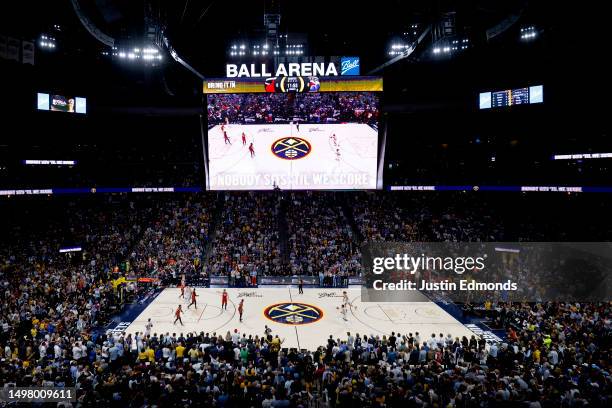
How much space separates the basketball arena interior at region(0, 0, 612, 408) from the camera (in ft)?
52.7

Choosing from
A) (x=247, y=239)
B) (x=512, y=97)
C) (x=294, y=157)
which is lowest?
(x=247, y=239)

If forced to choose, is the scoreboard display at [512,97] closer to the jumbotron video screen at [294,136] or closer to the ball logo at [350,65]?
the jumbotron video screen at [294,136]

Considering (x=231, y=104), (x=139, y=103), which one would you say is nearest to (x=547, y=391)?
(x=231, y=104)

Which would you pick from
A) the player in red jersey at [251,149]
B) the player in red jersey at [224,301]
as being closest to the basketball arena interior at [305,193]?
the player in red jersey at [251,149]

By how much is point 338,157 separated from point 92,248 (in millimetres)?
19626

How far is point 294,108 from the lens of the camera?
105ft

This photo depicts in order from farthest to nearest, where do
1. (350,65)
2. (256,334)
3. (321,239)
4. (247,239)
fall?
1. (350,65)
2. (321,239)
3. (247,239)
4. (256,334)

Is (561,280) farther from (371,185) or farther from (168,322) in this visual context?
(168,322)

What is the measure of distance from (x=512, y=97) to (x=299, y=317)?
24.4 metres

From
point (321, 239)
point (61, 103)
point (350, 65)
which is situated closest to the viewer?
point (321, 239)

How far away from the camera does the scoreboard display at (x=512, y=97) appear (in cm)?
3172

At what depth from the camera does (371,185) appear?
32219 mm

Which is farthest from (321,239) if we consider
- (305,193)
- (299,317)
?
(299,317)

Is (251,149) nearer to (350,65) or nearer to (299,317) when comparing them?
(350,65)
